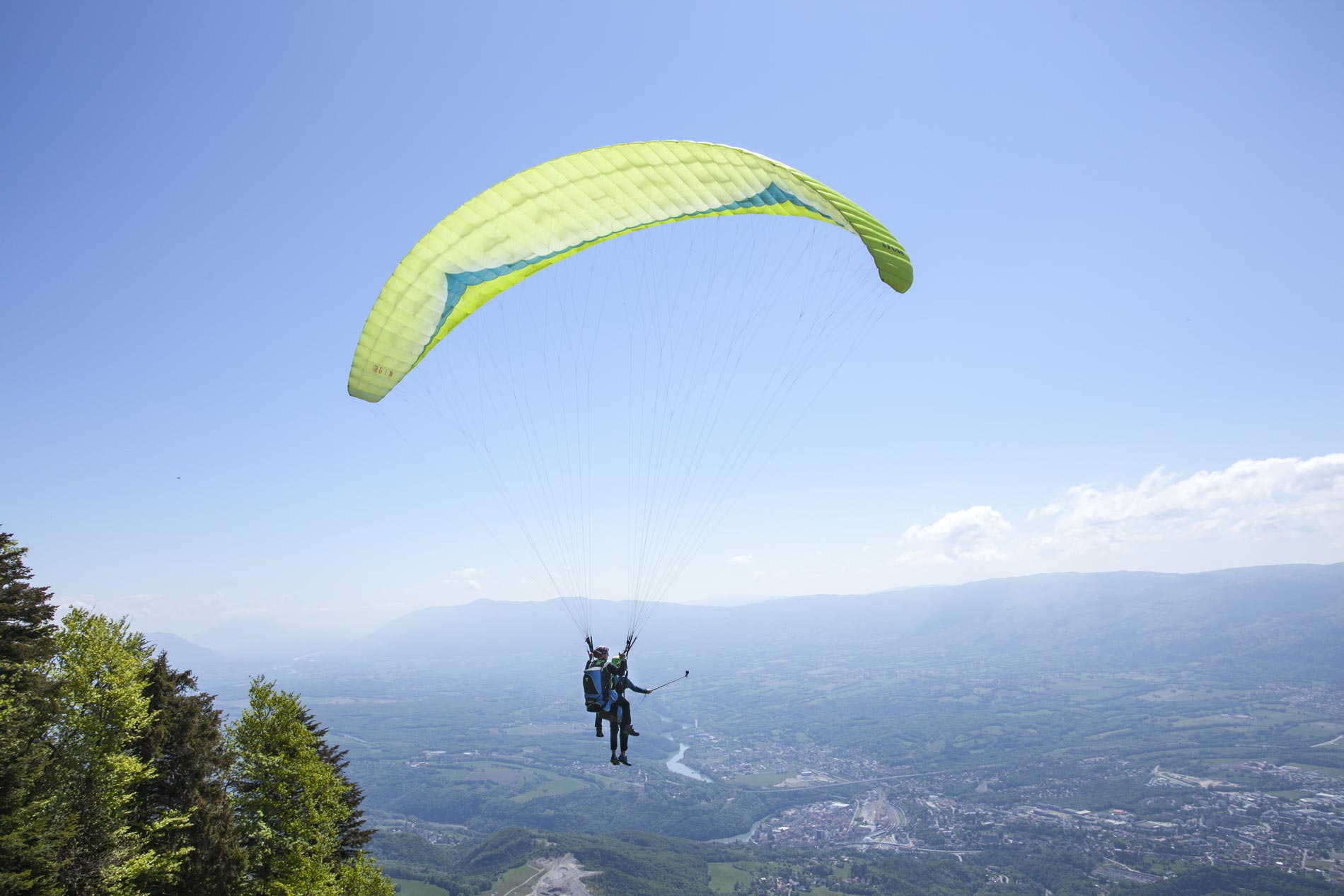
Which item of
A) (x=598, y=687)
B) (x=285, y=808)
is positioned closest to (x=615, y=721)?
(x=598, y=687)

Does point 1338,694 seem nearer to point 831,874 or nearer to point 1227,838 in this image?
point 1227,838

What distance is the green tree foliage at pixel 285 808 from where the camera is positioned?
11.5m

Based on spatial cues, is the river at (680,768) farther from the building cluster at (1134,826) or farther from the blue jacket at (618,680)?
the blue jacket at (618,680)

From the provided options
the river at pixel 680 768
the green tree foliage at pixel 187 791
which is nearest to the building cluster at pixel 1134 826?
the river at pixel 680 768

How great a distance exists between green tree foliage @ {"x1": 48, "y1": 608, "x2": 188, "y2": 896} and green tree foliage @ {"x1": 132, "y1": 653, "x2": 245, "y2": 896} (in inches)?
4.5

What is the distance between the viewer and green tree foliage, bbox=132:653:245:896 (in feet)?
34.3

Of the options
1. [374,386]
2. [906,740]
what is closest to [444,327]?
[374,386]

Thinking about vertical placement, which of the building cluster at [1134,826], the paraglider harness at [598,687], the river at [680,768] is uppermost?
the paraglider harness at [598,687]

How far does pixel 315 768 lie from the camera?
1216cm

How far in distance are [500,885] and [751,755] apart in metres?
80.6

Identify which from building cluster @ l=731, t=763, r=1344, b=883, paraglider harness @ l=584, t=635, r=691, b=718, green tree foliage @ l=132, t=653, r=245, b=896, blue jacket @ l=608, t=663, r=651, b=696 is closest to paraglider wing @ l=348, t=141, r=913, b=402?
paraglider harness @ l=584, t=635, r=691, b=718

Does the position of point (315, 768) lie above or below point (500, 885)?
above

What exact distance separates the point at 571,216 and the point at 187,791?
1163cm

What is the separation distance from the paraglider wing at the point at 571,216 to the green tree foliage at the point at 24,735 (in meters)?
6.30
